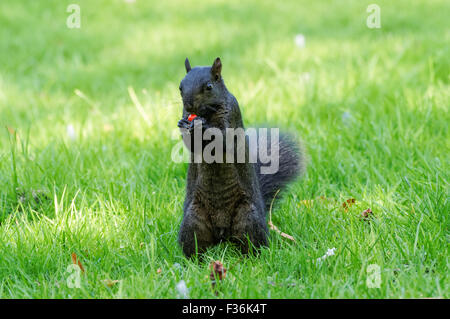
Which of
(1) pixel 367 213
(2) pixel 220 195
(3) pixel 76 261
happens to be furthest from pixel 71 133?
(1) pixel 367 213

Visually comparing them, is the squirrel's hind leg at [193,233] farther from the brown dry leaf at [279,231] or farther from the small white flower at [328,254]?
the small white flower at [328,254]

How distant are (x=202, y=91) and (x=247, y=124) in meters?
1.31

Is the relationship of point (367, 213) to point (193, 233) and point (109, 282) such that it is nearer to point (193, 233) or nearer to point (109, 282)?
point (193, 233)

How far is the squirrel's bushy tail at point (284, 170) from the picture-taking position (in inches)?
96.7

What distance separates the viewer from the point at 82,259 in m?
2.11

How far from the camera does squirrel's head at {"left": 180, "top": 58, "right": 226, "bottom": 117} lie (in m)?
1.92

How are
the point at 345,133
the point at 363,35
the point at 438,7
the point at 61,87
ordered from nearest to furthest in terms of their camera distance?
the point at 345,133 < the point at 61,87 < the point at 363,35 < the point at 438,7

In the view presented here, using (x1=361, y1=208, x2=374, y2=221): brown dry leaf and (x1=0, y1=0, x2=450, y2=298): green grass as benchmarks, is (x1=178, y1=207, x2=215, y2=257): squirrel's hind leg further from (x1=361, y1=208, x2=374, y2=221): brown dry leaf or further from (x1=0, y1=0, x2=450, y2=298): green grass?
(x1=361, y1=208, x2=374, y2=221): brown dry leaf

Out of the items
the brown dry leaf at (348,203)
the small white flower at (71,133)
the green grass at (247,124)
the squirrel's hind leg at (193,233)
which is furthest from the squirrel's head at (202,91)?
the small white flower at (71,133)

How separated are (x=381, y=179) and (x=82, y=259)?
144 cm

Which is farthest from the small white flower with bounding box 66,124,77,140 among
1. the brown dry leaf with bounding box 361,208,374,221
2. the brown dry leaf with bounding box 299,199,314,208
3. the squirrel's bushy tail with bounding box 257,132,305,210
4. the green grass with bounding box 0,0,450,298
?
the brown dry leaf with bounding box 361,208,374,221

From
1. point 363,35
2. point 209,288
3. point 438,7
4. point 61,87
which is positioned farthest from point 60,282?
point 438,7

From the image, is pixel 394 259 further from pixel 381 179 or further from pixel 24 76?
pixel 24 76

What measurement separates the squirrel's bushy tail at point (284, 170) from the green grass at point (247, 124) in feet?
0.23
